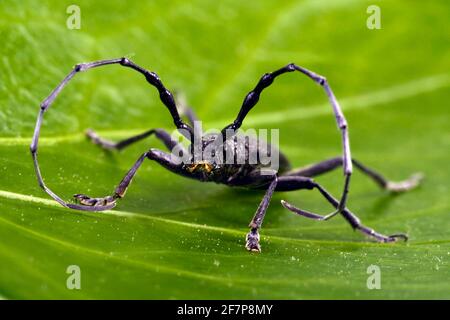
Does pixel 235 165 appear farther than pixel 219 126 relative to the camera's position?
No

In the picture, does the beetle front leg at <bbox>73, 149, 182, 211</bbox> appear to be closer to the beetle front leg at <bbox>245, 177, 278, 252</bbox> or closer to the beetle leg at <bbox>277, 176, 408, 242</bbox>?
the beetle front leg at <bbox>245, 177, 278, 252</bbox>

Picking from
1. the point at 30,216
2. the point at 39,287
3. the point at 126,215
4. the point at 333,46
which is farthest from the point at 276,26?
the point at 39,287

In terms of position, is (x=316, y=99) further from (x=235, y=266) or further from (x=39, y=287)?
(x=39, y=287)

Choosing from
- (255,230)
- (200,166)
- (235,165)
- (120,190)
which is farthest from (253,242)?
(120,190)

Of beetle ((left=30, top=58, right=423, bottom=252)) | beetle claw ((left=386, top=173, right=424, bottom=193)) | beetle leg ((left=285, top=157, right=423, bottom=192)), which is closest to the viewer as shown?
beetle ((left=30, top=58, right=423, bottom=252))

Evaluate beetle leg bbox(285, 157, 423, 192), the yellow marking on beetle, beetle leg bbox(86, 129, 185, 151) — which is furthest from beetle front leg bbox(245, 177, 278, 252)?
beetle leg bbox(285, 157, 423, 192)

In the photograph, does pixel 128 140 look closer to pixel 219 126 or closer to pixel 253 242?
pixel 219 126

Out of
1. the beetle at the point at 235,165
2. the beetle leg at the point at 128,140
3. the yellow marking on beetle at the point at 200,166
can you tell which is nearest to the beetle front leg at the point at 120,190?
the beetle at the point at 235,165
